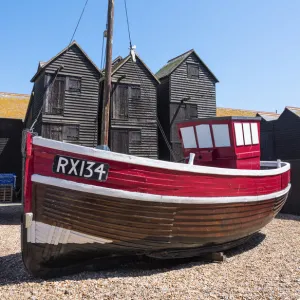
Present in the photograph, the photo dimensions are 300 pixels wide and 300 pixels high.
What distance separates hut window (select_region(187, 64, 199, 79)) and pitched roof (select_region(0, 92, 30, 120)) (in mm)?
13936

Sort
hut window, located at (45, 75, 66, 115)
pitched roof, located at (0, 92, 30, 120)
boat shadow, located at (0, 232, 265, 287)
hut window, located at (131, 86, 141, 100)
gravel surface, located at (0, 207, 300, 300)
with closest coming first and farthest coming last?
gravel surface, located at (0, 207, 300, 300)
boat shadow, located at (0, 232, 265, 287)
hut window, located at (45, 75, 66, 115)
hut window, located at (131, 86, 141, 100)
pitched roof, located at (0, 92, 30, 120)

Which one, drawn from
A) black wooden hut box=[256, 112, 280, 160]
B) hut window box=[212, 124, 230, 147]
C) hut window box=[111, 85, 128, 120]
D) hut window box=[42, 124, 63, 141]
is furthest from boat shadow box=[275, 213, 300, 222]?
black wooden hut box=[256, 112, 280, 160]

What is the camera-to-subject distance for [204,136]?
8195 mm

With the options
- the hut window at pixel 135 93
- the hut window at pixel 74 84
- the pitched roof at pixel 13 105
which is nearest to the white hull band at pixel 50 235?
the hut window at pixel 74 84

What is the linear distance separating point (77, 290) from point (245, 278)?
10.1ft

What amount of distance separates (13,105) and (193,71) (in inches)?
665

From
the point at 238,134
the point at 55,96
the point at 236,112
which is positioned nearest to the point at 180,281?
the point at 238,134

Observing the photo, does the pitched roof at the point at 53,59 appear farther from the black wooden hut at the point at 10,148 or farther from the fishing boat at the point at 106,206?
the fishing boat at the point at 106,206

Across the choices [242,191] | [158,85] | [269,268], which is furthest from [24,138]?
[158,85]

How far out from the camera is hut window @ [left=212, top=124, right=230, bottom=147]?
7797 mm

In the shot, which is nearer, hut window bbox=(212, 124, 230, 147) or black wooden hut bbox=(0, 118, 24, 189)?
hut window bbox=(212, 124, 230, 147)

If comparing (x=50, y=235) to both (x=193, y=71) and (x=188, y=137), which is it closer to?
(x=188, y=137)

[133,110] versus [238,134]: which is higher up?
[133,110]

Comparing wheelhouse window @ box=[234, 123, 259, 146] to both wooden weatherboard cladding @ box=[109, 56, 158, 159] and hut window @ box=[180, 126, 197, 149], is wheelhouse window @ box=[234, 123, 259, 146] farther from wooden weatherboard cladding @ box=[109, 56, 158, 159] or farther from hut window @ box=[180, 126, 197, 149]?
wooden weatherboard cladding @ box=[109, 56, 158, 159]
